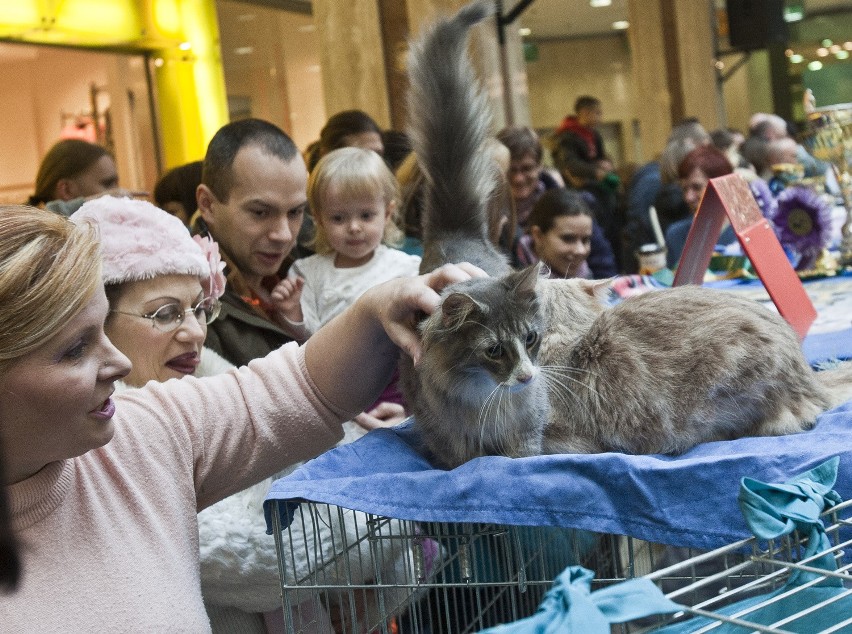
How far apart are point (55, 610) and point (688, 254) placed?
4.15 feet

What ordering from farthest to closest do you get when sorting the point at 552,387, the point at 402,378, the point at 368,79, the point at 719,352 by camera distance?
the point at 368,79 → the point at 402,378 → the point at 552,387 → the point at 719,352

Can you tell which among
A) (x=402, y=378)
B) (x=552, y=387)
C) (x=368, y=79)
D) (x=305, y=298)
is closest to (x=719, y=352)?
(x=552, y=387)

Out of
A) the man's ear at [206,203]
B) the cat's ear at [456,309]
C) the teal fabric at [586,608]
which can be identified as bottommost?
the teal fabric at [586,608]

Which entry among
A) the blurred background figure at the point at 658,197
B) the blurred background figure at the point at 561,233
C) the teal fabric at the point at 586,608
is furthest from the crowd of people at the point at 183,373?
the blurred background figure at the point at 658,197

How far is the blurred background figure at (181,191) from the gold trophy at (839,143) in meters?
1.84

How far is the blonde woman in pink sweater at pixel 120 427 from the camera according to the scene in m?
1.16

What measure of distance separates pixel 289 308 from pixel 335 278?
31 cm

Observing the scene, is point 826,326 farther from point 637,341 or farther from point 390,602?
point 390,602

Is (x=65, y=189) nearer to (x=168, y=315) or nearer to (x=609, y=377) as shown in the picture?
(x=168, y=315)

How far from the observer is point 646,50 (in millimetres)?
10305

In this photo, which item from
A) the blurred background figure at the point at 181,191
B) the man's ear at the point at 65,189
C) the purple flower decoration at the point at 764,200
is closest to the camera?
the purple flower decoration at the point at 764,200

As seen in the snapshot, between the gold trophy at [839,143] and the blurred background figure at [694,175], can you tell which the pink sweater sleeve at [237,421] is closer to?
the gold trophy at [839,143]

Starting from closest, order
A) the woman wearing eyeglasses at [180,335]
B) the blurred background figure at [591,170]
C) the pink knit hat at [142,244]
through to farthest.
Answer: the woman wearing eyeglasses at [180,335]
the pink knit hat at [142,244]
the blurred background figure at [591,170]

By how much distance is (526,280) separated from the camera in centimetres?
145
